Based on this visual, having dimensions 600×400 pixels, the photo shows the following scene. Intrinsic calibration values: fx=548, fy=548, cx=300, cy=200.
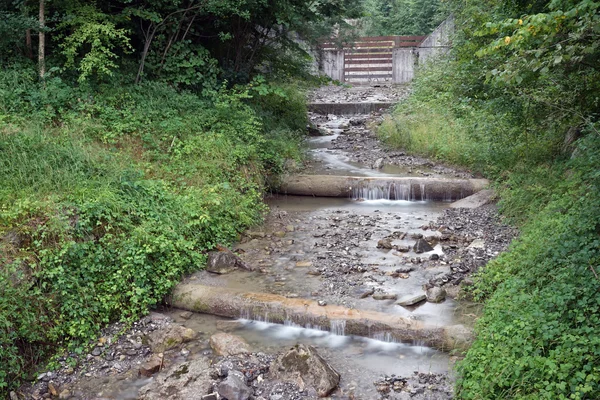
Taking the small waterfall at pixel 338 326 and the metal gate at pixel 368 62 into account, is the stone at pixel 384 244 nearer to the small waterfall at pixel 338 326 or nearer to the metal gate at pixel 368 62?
the small waterfall at pixel 338 326

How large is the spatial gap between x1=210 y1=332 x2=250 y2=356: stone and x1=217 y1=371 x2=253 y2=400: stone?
67cm

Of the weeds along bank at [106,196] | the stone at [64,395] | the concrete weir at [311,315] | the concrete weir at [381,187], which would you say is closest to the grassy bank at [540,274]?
the concrete weir at [311,315]

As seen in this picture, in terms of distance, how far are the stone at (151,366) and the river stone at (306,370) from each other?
1307 mm

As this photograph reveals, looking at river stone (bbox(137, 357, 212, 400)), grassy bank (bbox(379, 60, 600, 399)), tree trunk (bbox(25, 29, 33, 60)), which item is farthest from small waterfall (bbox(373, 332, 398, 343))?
tree trunk (bbox(25, 29, 33, 60))

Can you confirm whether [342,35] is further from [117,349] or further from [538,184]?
[117,349]

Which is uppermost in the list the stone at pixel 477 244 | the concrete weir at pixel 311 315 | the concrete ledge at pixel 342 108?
the concrete ledge at pixel 342 108

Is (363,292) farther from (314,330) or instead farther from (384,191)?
(384,191)

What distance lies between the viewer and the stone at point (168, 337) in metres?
6.46

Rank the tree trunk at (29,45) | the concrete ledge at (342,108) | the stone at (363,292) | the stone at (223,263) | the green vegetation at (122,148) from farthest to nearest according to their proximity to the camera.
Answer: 1. the concrete ledge at (342,108)
2. the tree trunk at (29,45)
3. the stone at (223,263)
4. the stone at (363,292)
5. the green vegetation at (122,148)

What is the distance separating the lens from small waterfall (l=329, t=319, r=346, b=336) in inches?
260

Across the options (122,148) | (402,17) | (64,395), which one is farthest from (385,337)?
(402,17)

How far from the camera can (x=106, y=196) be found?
764 centimetres

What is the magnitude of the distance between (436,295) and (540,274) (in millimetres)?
1419

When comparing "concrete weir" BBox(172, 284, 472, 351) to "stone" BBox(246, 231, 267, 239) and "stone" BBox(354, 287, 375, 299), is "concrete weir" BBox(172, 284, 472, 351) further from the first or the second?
"stone" BBox(246, 231, 267, 239)
